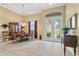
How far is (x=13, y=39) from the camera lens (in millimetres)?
8203

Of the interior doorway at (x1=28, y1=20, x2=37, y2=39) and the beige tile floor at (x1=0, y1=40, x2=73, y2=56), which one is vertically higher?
the interior doorway at (x1=28, y1=20, x2=37, y2=39)

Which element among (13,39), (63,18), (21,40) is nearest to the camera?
(63,18)

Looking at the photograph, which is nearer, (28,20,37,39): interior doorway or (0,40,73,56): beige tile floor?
(0,40,73,56): beige tile floor

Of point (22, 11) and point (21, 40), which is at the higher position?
point (22, 11)

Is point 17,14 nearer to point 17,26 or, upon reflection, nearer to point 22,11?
point 22,11

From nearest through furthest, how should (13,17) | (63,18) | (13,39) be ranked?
(63,18), (13,39), (13,17)

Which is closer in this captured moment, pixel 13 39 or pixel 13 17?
pixel 13 39

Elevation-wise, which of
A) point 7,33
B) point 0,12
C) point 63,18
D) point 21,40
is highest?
point 0,12

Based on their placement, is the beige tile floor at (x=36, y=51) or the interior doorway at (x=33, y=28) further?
the interior doorway at (x=33, y=28)

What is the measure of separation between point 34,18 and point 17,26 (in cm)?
168

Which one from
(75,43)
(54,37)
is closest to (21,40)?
(54,37)

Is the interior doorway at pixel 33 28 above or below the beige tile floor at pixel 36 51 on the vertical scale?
above

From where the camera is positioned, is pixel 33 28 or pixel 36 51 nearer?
pixel 36 51

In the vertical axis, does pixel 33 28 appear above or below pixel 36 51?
above
